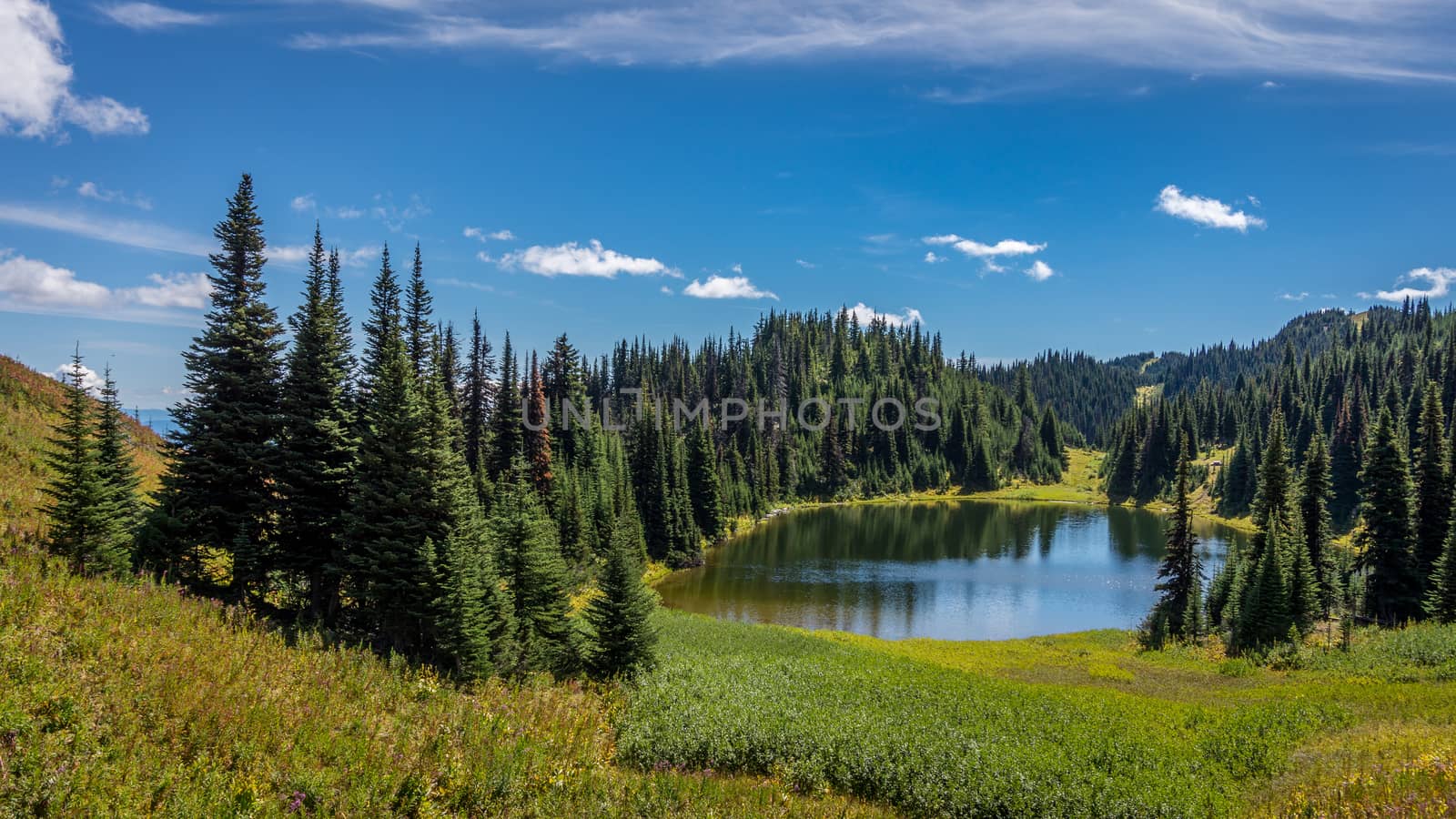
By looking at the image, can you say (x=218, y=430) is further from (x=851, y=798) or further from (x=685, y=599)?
(x=685, y=599)

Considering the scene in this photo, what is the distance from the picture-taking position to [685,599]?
68438mm

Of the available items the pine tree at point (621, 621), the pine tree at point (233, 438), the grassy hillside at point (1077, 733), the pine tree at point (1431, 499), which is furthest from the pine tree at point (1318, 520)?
the pine tree at point (233, 438)

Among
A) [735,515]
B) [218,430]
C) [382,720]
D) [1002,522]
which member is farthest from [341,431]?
[1002,522]

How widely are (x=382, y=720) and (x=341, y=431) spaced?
17.3 meters

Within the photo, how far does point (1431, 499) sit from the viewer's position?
4856 centimetres

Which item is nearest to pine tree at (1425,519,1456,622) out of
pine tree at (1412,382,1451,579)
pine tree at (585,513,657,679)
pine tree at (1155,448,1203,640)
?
pine tree at (1412,382,1451,579)

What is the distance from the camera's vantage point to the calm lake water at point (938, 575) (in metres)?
61.0

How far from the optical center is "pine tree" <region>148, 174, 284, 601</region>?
86.0 feet

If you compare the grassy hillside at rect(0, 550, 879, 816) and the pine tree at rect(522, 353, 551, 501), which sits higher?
the pine tree at rect(522, 353, 551, 501)

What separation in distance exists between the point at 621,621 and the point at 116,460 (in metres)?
18.8

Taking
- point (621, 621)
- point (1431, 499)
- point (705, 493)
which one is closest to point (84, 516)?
point (621, 621)

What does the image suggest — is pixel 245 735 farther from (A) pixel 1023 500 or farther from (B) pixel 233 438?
(A) pixel 1023 500

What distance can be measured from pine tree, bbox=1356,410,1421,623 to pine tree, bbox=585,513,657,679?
166ft

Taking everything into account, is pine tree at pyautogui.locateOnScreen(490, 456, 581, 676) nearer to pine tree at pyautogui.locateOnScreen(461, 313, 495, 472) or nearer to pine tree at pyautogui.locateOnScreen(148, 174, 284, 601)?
pine tree at pyautogui.locateOnScreen(148, 174, 284, 601)
